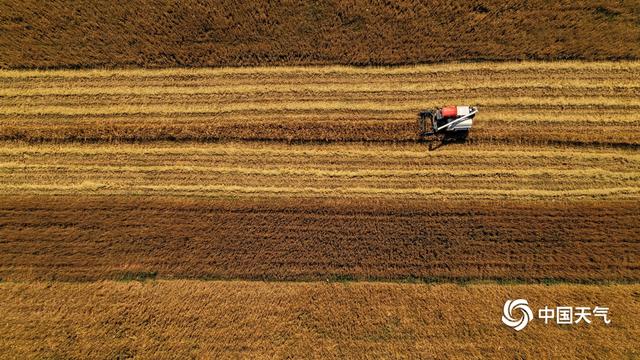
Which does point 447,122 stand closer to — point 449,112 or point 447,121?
point 447,121

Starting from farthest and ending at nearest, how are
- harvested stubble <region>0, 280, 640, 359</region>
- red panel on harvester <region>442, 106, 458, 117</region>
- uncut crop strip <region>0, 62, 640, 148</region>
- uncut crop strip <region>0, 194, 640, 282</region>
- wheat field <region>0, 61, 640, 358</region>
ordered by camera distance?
1. uncut crop strip <region>0, 62, 640, 148</region>
2. red panel on harvester <region>442, 106, 458, 117</region>
3. uncut crop strip <region>0, 194, 640, 282</region>
4. wheat field <region>0, 61, 640, 358</region>
5. harvested stubble <region>0, 280, 640, 359</region>

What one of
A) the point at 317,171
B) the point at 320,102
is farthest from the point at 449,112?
the point at 317,171

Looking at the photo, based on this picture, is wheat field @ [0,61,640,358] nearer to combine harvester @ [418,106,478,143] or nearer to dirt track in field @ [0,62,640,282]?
dirt track in field @ [0,62,640,282]

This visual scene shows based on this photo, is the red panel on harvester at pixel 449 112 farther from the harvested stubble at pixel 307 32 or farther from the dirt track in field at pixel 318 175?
the harvested stubble at pixel 307 32

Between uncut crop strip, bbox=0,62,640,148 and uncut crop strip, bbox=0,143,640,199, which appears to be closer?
uncut crop strip, bbox=0,143,640,199

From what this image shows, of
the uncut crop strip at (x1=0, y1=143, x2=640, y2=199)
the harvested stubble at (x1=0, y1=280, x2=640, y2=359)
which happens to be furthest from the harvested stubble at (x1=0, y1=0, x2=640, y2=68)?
the harvested stubble at (x1=0, y1=280, x2=640, y2=359)

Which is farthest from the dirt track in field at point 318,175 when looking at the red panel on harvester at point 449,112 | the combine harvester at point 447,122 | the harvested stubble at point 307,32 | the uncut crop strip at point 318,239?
the red panel on harvester at point 449,112

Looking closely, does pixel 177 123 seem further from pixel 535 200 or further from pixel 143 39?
pixel 535 200
